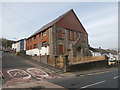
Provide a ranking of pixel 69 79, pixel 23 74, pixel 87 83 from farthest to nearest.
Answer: pixel 23 74 < pixel 69 79 < pixel 87 83

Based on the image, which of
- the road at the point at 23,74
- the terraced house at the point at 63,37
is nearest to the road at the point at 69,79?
the road at the point at 23,74

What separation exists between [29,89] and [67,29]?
2506cm

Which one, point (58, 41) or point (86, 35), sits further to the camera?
point (86, 35)

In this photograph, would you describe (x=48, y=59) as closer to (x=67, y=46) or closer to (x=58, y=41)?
(x=58, y=41)

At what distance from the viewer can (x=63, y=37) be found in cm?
3034

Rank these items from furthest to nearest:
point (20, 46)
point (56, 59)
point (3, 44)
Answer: point (3, 44) → point (20, 46) → point (56, 59)

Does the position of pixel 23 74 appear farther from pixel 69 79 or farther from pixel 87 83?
pixel 87 83

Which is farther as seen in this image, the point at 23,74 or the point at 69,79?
the point at 23,74

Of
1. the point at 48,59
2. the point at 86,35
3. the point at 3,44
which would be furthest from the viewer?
the point at 3,44

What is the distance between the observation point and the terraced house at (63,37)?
28312 millimetres

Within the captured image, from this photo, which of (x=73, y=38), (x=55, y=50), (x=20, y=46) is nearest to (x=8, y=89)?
(x=55, y=50)

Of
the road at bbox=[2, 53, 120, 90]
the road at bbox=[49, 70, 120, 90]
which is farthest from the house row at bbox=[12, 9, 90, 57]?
the road at bbox=[49, 70, 120, 90]

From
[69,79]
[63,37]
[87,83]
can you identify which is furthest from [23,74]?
[63,37]

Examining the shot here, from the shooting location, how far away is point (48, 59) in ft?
66.0
